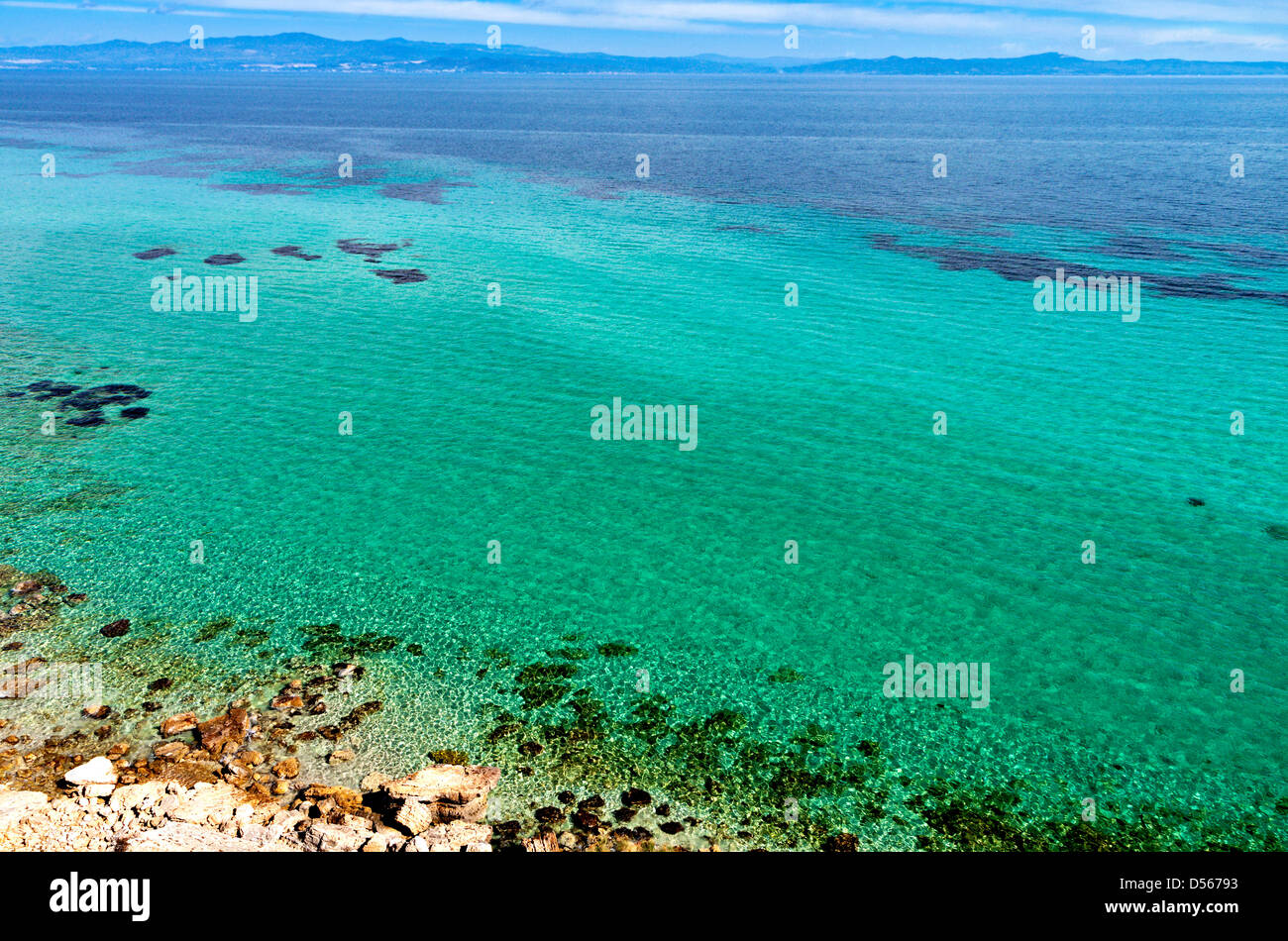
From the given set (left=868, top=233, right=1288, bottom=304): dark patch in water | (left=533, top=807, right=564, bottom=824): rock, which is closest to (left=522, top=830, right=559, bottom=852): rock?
(left=533, top=807, right=564, bottom=824): rock

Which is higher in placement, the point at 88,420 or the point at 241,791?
the point at 88,420

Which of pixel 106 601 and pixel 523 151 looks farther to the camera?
pixel 523 151

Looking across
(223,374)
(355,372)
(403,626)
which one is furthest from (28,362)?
(403,626)

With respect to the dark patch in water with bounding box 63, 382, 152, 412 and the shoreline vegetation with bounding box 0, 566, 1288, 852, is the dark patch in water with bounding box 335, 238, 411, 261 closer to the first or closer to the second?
the dark patch in water with bounding box 63, 382, 152, 412

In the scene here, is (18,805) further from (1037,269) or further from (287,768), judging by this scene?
(1037,269)

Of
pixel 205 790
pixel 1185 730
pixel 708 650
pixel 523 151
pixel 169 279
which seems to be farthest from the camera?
pixel 523 151

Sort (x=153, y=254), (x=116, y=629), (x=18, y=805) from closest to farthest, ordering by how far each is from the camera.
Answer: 1. (x=18, y=805)
2. (x=116, y=629)
3. (x=153, y=254)

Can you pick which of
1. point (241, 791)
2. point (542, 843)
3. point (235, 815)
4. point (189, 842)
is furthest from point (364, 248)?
point (542, 843)

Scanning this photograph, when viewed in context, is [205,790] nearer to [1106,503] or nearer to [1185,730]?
[1185,730]
